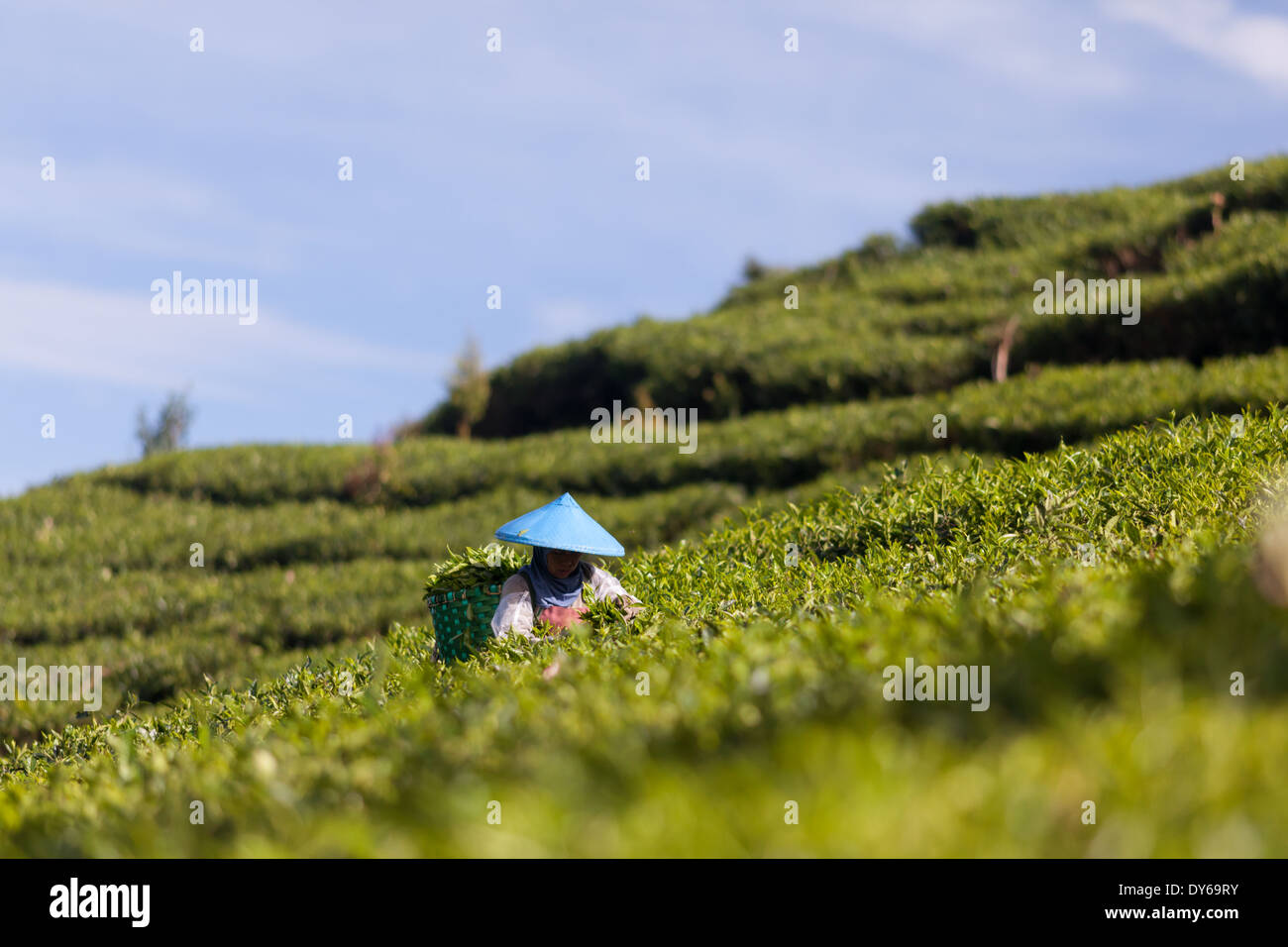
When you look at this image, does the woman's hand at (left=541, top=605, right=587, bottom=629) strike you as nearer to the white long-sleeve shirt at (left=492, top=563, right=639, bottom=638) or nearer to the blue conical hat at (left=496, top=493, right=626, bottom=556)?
the white long-sleeve shirt at (left=492, top=563, right=639, bottom=638)

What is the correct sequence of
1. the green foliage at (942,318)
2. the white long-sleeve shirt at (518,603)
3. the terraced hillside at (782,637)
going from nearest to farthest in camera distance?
1. the terraced hillside at (782,637)
2. the white long-sleeve shirt at (518,603)
3. the green foliage at (942,318)

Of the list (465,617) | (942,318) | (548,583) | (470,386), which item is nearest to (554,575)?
(548,583)

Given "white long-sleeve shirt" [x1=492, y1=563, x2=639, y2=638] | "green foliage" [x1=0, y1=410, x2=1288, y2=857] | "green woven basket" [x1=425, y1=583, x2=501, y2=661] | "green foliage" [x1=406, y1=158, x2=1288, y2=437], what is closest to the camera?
"green foliage" [x1=0, y1=410, x2=1288, y2=857]

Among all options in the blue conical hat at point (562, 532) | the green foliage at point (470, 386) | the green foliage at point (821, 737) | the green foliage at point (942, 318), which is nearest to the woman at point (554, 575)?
the blue conical hat at point (562, 532)

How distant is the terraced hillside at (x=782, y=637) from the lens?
2395mm

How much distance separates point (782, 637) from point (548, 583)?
2.64m

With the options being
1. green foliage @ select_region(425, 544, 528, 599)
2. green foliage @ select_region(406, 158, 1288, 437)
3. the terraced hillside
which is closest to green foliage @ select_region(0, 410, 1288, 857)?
the terraced hillside

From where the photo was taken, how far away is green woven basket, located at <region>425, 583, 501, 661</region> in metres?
6.97

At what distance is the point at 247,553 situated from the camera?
18.0m

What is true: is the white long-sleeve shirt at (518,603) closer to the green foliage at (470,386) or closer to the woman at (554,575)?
the woman at (554,575)

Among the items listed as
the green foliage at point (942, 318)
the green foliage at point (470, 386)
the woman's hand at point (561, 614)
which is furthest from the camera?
the green foliage at point (470, 386)

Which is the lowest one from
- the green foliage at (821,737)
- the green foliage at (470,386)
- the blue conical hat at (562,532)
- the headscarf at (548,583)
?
the green foliage at (821,737)
